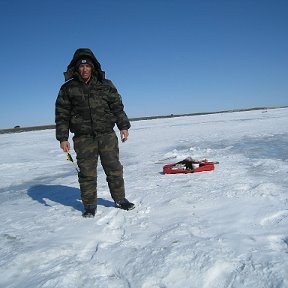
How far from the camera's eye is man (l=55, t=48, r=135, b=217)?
12.2ft

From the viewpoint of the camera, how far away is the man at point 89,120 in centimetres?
372

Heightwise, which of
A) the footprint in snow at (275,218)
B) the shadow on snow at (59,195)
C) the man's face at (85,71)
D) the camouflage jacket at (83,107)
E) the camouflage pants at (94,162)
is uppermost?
the man's face at (85,71)

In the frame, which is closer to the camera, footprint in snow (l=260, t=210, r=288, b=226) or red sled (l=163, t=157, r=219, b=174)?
footprint in snow (l=260, t=210, r=288, b=226)

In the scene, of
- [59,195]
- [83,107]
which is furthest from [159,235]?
[59,195]

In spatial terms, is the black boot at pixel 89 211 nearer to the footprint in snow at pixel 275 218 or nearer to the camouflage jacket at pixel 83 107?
the camouflage jacket at pixel 83 107

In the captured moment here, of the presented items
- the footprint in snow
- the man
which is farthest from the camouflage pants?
the footprint in snow

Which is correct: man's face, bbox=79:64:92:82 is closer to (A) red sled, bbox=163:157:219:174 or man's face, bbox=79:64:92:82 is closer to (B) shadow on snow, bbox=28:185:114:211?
(B) shadow on snow, bbox=28:185:114:211

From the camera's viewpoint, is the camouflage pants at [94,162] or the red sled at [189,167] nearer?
the camouflage pants at [94,162]

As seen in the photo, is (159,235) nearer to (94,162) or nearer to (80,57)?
(94,162)

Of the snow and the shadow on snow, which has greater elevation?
the snow

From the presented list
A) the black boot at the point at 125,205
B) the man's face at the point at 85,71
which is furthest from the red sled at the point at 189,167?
the man's face at the point at 85,71

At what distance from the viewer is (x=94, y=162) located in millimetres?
3867

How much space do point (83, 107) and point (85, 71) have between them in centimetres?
42

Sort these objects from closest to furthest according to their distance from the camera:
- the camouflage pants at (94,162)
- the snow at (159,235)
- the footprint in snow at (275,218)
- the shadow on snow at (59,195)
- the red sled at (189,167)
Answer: the snow at (159,235), the footprint in snow at (275,218), the camouflage pants at (94,162), the shadow on snow at (59,195), the red sled at (189,167)
